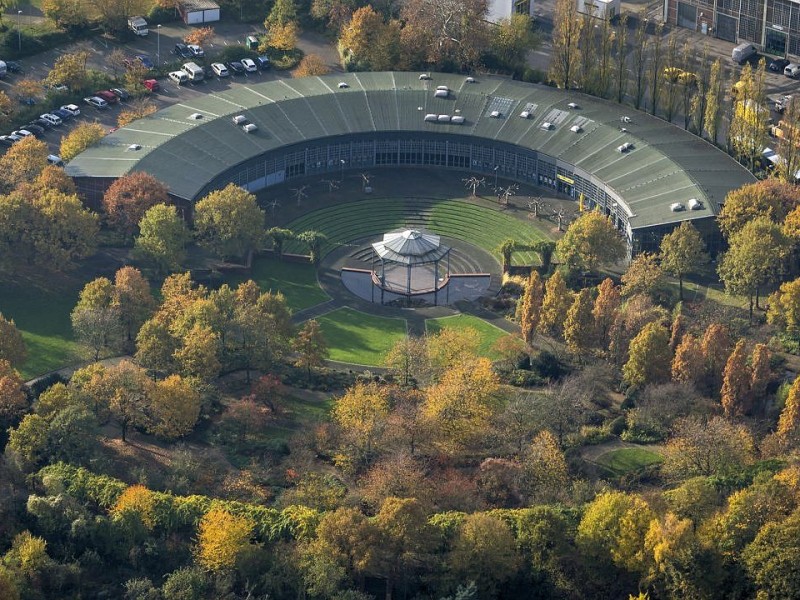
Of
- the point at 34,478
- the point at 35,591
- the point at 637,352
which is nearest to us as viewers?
the point at 35,591

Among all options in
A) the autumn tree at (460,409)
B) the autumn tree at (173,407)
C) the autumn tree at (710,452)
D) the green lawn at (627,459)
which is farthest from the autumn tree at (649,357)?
the autumn tree at (173,407)

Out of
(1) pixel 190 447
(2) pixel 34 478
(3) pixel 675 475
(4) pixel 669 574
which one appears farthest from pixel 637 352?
(2) pixel 34 478

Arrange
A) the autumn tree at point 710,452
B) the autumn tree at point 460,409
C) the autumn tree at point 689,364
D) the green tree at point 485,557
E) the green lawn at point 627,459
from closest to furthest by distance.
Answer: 1. the green tree at point 485,557
2. the autumn tree at point 710,452
3. the green lawn at point 627,459
4. the autumn tree at point 460,409
5. the autumn tree at point 689,364

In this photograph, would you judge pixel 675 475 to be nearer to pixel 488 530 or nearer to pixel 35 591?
→ pixel 488 530

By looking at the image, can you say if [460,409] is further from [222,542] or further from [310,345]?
[222,542]

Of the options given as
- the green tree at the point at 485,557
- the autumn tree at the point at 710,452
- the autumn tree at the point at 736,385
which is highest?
the autumn tree at the point at 736,385

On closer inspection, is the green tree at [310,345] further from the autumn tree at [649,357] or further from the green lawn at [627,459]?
the autumn tree at [649,357]
